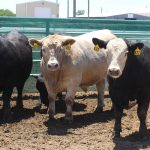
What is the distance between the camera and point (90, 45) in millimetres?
8555

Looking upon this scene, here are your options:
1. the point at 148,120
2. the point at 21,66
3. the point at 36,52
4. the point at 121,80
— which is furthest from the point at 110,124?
the point at 36,52

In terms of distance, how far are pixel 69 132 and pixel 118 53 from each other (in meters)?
1.67

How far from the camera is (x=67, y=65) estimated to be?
772 centimetres

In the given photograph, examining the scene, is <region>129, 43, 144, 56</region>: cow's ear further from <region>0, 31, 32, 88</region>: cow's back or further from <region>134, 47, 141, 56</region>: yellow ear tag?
<region>0, 31, 32, 88</region>: cow's back

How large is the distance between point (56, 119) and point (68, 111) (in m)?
0.34

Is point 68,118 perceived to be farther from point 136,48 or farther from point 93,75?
point 136,48

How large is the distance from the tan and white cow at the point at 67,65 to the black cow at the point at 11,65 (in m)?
0.46

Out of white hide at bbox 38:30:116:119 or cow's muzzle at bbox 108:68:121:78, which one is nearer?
cow's muzzle at bbox 108:68:121:78

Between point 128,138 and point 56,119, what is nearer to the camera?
point 128,138

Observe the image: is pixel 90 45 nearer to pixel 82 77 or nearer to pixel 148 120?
pixel 82 77

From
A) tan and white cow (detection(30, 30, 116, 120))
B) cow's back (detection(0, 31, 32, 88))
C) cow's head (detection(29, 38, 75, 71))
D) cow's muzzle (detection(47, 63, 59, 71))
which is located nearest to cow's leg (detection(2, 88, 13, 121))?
cow's back (detection(0, 31, 32, 88))

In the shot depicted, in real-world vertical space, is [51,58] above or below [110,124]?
above

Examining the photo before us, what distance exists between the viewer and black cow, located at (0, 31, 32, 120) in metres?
7.81

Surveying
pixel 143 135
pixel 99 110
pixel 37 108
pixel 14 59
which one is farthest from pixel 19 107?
pixel 143 135
